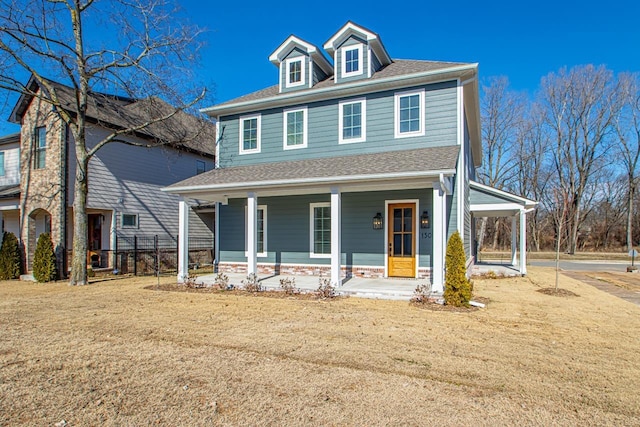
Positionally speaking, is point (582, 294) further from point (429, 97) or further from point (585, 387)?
point (585, 387)

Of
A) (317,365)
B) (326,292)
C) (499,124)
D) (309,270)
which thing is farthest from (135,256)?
(499,124)

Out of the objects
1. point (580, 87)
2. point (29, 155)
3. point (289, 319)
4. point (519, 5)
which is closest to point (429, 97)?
point (519, 5)

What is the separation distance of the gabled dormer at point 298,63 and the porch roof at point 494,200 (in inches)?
255

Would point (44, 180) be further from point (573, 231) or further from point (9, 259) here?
point (573, 231)

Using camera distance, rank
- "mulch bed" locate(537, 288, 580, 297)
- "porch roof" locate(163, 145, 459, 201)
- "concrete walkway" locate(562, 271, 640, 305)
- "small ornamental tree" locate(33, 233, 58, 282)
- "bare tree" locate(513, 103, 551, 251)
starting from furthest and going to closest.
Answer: "bare tree" locate(513, 103, 551, 251) < "small ornamental tree" locate(33, 233, 58, 282) < "mulch bed" locate(537, 288, 580, 297) < "concrete walkway" locate(562, 271, 640, 305) < "porch roof" locate(163, 145, 459, 201)

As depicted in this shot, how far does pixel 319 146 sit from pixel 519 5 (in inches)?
295

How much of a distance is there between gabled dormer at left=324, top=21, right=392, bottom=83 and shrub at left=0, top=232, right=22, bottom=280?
12.4 meters

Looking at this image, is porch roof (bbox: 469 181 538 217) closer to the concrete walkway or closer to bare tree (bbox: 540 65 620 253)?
Answer: the concrete walkway

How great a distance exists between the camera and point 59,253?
12859mm

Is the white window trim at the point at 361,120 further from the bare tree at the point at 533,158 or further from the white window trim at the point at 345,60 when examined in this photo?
the bare tree at the point at 533,158

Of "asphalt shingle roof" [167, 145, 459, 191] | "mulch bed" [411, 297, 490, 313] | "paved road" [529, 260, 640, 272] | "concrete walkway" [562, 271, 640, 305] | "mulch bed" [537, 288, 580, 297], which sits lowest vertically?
"paved road" [529, 260, 640, 272]

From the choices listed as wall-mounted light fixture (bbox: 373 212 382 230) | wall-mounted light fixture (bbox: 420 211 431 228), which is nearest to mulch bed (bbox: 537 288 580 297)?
wall-mounted light fixture (bbox: 420 211 431 228)

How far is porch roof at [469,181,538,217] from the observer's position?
12.6 metres

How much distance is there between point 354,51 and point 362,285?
23.4 ft
